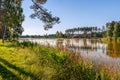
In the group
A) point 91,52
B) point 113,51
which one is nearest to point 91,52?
point 91,52

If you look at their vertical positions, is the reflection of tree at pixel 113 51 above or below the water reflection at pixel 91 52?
below

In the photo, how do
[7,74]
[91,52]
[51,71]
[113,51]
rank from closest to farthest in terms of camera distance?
[7,74] < [51,71] < [91,52] < [113,51]

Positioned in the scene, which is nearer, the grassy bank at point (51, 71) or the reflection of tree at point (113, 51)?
the grassy bank at point (51, 71)

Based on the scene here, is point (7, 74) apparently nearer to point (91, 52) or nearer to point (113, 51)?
point (91, 52)

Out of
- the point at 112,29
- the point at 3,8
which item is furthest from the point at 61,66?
the point at 112,29

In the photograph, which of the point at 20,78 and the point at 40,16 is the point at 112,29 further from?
the point at 20,78

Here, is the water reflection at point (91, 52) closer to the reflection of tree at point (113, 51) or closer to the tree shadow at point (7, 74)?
the reflection of tree at point (113, 51)

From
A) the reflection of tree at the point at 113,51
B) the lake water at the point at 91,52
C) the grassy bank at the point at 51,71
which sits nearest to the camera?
the grassy bank at the point at 51,71

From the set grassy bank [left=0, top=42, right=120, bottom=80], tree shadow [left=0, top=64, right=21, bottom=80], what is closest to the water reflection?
grassy bank [left=0, top=42, right=120, bottom=80]

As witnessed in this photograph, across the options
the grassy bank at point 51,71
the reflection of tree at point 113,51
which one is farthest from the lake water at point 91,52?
the grassy bank at point 51,71

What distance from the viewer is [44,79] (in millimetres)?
11789

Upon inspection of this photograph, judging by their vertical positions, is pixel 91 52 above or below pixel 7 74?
below

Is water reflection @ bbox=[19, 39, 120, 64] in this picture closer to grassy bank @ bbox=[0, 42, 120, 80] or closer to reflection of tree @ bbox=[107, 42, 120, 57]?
reflection of tree @ bbox=[107, 42, 120, 57]

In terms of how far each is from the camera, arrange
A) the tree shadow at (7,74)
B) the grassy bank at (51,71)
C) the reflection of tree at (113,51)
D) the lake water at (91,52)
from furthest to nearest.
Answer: the reflection of tree at (113,51)
the lake water at (91,52)
the grassy bank at (51,71)
the tree shadow at (7,74)
